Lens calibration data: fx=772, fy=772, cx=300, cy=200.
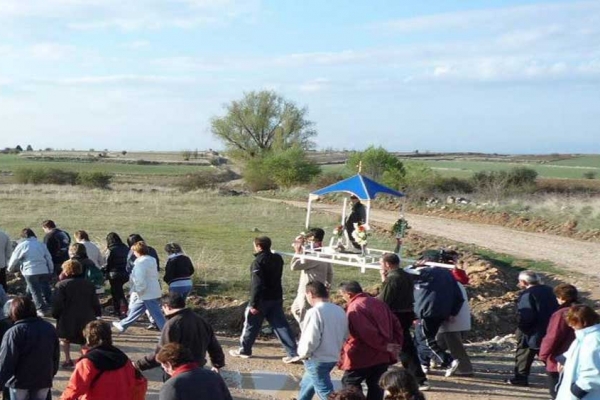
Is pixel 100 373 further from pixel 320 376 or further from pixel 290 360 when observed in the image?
pixel 290 360

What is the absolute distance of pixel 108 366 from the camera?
5820mm

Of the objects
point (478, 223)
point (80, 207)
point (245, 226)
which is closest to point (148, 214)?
point (80, 207)

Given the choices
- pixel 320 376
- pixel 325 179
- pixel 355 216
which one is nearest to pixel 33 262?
pixel 355 216

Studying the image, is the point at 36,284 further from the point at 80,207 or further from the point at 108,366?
the point at 80,207

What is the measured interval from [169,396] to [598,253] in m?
21.8

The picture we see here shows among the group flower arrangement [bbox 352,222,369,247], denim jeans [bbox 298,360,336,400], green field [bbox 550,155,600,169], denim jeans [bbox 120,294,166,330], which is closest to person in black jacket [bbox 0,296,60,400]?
Result: denim jeans [bbox 298,360,336,400]

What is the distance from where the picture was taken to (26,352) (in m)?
6.69

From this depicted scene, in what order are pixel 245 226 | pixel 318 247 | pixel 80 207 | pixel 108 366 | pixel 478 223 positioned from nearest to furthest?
1. pixel 108 366
2. pixel 318 247
3. pixel 245 226
4. pixel 478 223
5. pixel 80 207

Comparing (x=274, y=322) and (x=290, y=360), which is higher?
(x=274, y=322)

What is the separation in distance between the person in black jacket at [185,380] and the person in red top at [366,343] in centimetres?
221

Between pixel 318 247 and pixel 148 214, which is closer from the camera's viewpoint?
pixel 318 247

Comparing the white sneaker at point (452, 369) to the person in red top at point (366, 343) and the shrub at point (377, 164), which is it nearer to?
the person in red top at point (366, 343)

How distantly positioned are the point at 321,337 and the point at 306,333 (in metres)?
0.15

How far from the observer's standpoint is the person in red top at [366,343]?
7410 millimetres
